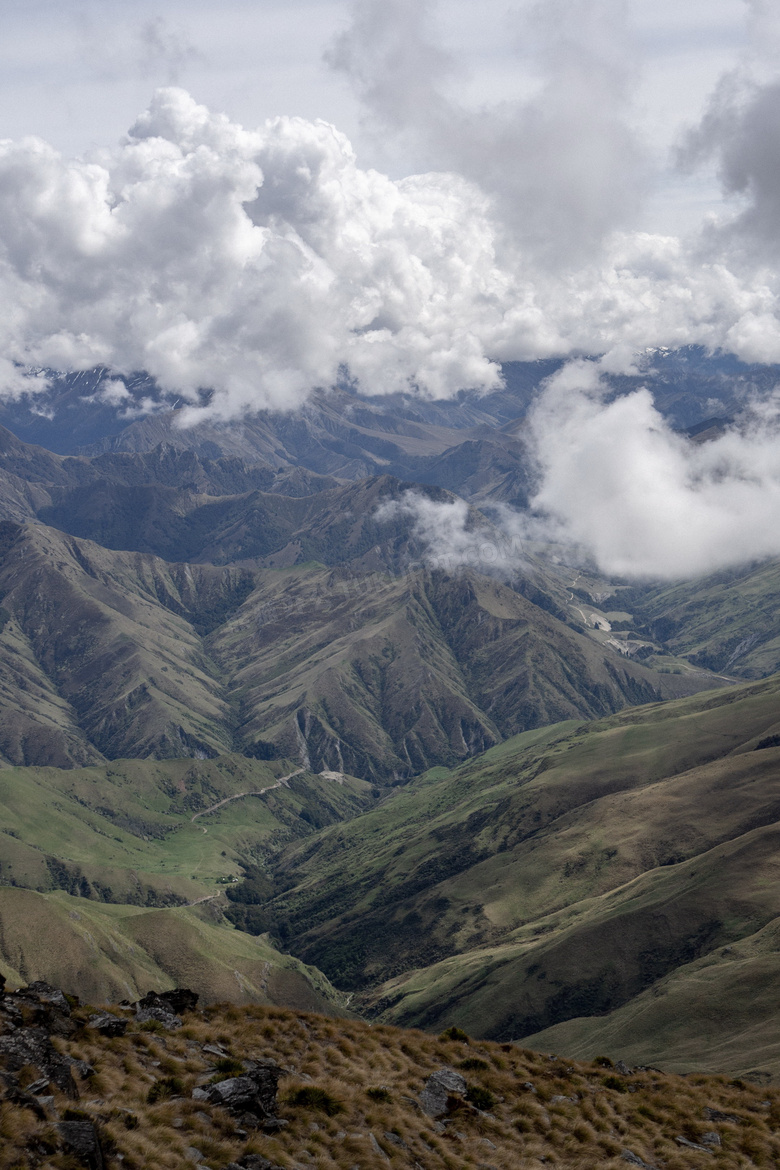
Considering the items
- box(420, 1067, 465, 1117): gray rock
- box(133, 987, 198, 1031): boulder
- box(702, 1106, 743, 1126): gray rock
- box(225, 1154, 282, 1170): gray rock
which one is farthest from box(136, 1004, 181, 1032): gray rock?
box(702, 1106, 743, 1126): gray rock

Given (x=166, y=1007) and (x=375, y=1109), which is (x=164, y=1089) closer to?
(x=375, y=1109)

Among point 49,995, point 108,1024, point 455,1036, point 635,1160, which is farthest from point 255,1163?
point 455,1036

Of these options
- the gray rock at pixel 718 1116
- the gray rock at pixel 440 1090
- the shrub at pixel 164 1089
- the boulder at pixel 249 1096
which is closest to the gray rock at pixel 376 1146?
the boulder at pixel 249 1096

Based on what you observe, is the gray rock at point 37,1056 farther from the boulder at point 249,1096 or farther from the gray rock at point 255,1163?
the gray rock at point 255,1163

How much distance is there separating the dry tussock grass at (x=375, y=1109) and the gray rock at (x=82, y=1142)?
69 centimetres

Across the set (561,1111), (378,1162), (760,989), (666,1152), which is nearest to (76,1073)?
(378,1162)

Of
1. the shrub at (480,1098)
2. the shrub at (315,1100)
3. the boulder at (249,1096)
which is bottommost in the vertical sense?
the shrub at (480,1098)

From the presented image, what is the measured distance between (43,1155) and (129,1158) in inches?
164

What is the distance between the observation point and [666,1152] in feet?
169

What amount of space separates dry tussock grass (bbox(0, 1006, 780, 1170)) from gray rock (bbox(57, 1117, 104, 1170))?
0.69 m

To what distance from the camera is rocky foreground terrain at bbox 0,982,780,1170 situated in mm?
35188

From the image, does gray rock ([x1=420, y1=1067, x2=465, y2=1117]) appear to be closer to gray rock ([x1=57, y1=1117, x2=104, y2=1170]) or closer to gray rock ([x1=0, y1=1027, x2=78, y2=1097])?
gray rock ([x1=0, y1=1027, x2=78, y2=1097])

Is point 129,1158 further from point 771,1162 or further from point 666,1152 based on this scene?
point 771,1162

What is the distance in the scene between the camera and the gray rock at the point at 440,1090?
49.6 meters
